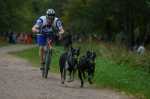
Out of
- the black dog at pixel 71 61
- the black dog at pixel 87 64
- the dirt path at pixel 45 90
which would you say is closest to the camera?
the dirt path at pixel 45 90

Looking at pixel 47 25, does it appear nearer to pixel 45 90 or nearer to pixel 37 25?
pixel 37 25

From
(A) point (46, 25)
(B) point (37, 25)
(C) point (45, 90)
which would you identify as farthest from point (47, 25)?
(C) point (45, 90)

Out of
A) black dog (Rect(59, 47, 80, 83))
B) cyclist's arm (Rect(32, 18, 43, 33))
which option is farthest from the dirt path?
cyclist's arm (Rect(32, 18, 43, 33))

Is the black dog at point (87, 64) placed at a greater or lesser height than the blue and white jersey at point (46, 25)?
lesser

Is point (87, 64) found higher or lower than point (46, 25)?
lower

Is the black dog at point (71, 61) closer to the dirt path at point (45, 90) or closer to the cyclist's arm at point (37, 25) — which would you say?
the dirt path at point (45, 90)

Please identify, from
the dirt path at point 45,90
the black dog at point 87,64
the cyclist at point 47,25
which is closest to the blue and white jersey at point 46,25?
the cyclist at point 47,25

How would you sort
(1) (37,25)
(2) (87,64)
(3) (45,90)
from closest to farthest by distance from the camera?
1. (3) (45,90)
2. (2) (87,64)
3. (1) (37,25)

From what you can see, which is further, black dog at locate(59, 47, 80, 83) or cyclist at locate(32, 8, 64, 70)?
cyclist at locate(32, 8, 64, 70)

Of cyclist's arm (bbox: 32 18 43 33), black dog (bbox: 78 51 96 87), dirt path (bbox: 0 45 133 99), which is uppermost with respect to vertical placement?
cyclist's arm (bbox: 32 18 43 33)

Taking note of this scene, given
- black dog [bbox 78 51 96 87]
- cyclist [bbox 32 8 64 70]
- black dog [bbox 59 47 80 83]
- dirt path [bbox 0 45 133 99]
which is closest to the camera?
dirt path [bbox 0 45 133 99]

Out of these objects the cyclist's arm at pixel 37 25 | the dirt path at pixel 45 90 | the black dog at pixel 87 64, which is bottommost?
the dirt path at pixel 45 90

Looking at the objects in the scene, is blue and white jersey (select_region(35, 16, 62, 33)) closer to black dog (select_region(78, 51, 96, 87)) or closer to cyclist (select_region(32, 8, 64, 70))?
cyclist (select_region(32, 8, 64, 70))

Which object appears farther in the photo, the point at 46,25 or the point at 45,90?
the point at 46,25
